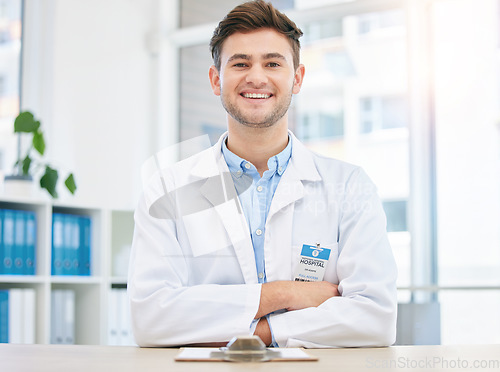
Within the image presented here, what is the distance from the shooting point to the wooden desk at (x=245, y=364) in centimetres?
105

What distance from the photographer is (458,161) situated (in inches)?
149

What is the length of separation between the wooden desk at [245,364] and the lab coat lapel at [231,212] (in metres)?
0.41

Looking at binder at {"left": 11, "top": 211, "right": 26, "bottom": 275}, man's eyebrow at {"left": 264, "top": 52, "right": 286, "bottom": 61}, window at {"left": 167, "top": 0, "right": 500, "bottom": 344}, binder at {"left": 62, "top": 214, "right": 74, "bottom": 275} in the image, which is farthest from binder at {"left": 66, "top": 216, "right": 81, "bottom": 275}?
man's eyebrow at {"left": 264, "top": 52, "right": 286, "bottom": 61}

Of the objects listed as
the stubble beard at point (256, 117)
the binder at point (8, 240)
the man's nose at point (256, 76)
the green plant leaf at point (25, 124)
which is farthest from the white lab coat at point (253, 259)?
→ the green plant leaf at point (25, 124)

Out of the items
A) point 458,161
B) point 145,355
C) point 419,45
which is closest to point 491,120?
point 458,161

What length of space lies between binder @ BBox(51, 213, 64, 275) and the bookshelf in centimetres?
5

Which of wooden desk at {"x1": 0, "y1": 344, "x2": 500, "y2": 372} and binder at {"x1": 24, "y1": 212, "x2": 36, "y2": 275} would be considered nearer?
wooden desk at {"x1": 0, "y1": 344, "x2": 500, "y2": 372}

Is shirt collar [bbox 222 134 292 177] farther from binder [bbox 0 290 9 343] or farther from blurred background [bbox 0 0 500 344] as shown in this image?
blurred background [bbox 0 0 500 344]

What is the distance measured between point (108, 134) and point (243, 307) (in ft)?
9.59

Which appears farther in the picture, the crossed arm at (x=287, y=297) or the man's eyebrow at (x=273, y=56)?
the man's eyebrow at (x=273, y=56)

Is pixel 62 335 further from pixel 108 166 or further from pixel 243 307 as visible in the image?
pixel 243 307

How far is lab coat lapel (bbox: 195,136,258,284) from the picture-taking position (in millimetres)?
1741

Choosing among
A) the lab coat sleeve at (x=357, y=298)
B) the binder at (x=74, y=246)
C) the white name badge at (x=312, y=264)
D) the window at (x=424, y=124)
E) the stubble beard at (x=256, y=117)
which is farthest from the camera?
the window at (x=424, y=124)

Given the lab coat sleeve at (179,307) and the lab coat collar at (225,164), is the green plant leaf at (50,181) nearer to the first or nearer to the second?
the lab coat collar at (225,164)
